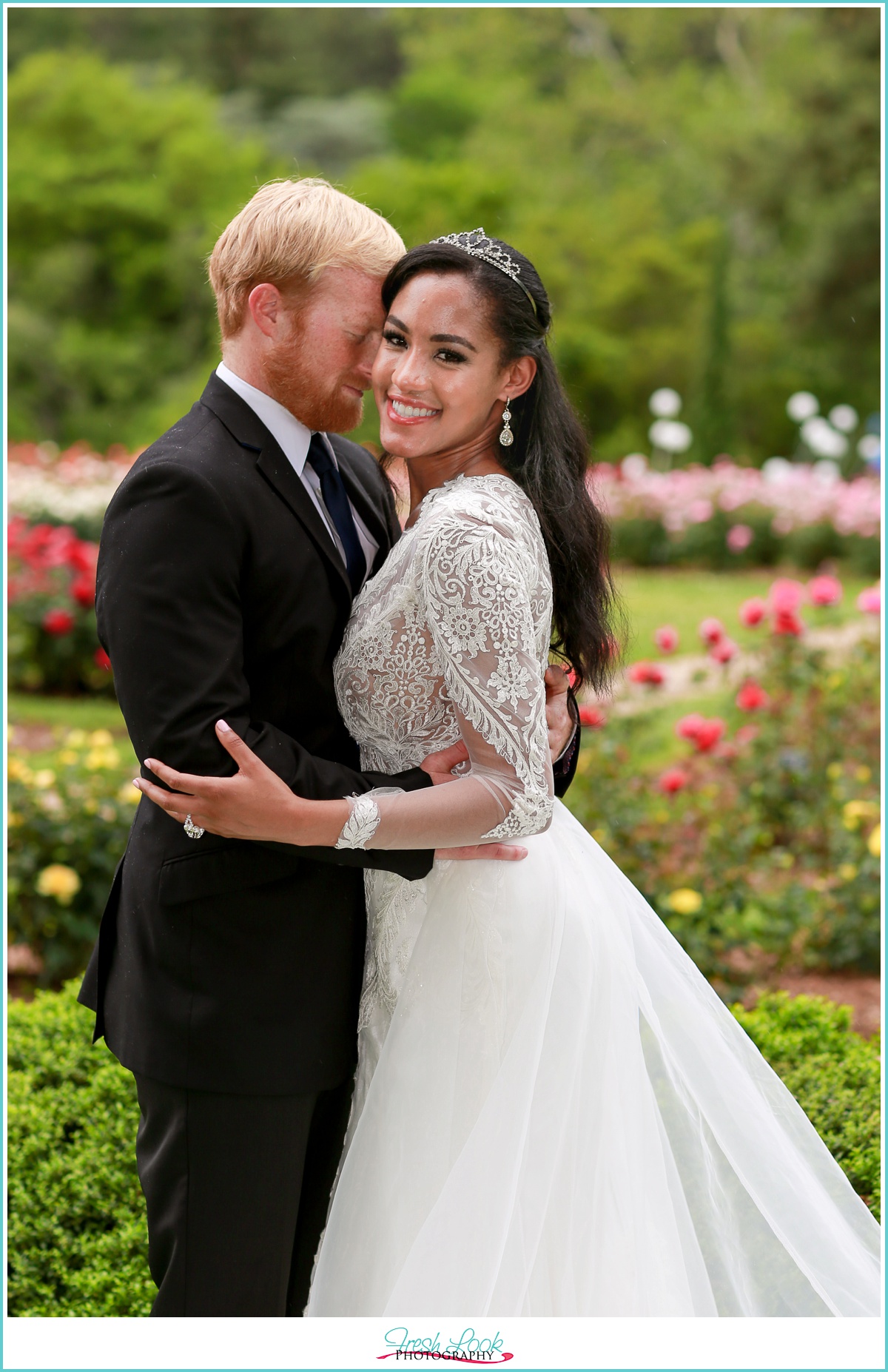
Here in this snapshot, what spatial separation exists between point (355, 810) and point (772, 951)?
313 cm

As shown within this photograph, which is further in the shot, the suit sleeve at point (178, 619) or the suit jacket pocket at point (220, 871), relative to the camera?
the suit jacket pocket at point (220, 871)

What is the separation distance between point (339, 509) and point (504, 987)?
101 cm

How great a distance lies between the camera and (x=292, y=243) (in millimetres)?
2254

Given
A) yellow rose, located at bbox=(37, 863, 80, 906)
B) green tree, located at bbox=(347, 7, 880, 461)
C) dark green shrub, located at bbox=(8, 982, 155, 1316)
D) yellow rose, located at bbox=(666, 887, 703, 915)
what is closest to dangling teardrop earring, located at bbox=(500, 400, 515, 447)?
dark green shrub, located at bbox=(8, 982, 155, 1316)

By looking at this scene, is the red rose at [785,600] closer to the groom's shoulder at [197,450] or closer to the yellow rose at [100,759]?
the yellow rose at [100,759]

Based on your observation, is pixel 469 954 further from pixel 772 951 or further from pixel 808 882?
pixel 808 882

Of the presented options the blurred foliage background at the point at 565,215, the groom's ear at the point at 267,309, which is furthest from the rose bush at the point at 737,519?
the groom's ear at the point at 267,309

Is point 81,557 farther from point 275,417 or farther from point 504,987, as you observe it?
point 504,987

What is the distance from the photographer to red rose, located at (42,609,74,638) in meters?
6.85

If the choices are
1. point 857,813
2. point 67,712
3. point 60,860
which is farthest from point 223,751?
point 67,712

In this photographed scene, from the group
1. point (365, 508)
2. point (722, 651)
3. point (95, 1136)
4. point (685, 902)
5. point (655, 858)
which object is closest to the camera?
point (365, 508)

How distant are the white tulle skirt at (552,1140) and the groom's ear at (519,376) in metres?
0.92

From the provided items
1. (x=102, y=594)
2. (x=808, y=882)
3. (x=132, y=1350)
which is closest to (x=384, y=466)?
(x=102, y=594)

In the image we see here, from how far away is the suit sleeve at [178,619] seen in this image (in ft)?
6.63
